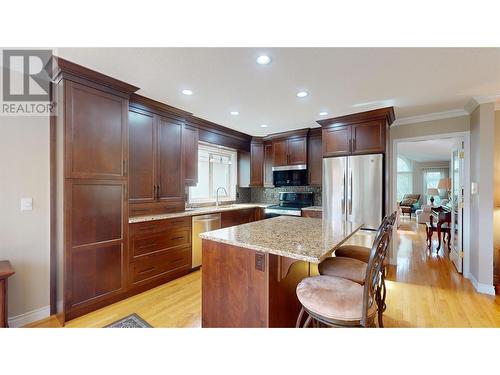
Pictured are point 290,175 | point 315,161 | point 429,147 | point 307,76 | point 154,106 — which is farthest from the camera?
point 429,147

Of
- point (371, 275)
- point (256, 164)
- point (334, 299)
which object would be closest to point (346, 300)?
point (334, 299)

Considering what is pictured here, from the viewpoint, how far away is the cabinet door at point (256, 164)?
4.92 meters

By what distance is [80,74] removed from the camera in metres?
2.06

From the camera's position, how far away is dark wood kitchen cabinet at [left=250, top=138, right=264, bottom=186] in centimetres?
492

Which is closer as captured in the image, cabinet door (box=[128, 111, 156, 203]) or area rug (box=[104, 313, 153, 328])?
area rug (box=[104, 313, 153, 328])

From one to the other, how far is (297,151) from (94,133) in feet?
10.9

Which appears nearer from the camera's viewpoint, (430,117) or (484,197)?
(484,197)

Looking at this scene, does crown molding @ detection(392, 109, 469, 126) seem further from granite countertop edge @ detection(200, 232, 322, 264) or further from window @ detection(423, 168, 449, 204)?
window @ detection(423, 168, 449, 204)

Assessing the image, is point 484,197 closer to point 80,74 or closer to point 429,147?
point 80,74

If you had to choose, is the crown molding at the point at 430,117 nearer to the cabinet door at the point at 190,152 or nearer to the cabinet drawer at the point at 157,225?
the cabinet door at the point at 190,152

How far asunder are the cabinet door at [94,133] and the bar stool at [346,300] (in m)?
2.18

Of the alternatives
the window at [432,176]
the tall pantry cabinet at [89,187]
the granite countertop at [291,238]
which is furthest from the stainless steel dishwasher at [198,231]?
the window at [432,176]

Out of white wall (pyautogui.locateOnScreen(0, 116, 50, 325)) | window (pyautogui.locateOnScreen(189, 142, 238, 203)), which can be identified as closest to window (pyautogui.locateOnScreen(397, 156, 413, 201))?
window (pyautogui.locateOnScreen(189, 142, 238, 203))
